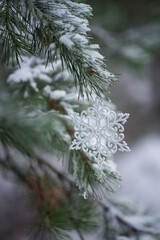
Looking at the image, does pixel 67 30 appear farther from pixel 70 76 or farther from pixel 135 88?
pixel 135 88

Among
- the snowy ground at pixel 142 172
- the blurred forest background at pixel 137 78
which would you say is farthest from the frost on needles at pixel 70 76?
the snowy ground at pixel 142 172

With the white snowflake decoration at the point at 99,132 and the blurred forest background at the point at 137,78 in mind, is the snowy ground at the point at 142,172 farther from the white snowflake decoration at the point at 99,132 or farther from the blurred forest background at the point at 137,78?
the white snowflake decoration at the point at 99,132

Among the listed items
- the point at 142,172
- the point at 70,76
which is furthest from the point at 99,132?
the point at 142,172

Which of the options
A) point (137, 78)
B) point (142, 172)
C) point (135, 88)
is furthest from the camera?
point (135, 88)

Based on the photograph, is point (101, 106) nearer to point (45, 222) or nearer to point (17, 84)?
point (17, 84)

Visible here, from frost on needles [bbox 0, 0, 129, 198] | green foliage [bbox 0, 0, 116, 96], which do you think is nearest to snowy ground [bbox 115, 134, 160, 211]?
frost on needles [bbox 0, 0, 129, 198]

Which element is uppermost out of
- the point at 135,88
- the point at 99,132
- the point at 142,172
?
the point at 135,88

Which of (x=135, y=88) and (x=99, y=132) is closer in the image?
(x=99, y=132)

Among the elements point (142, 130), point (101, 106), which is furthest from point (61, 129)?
point (142, 130)

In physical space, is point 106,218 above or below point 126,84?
below
